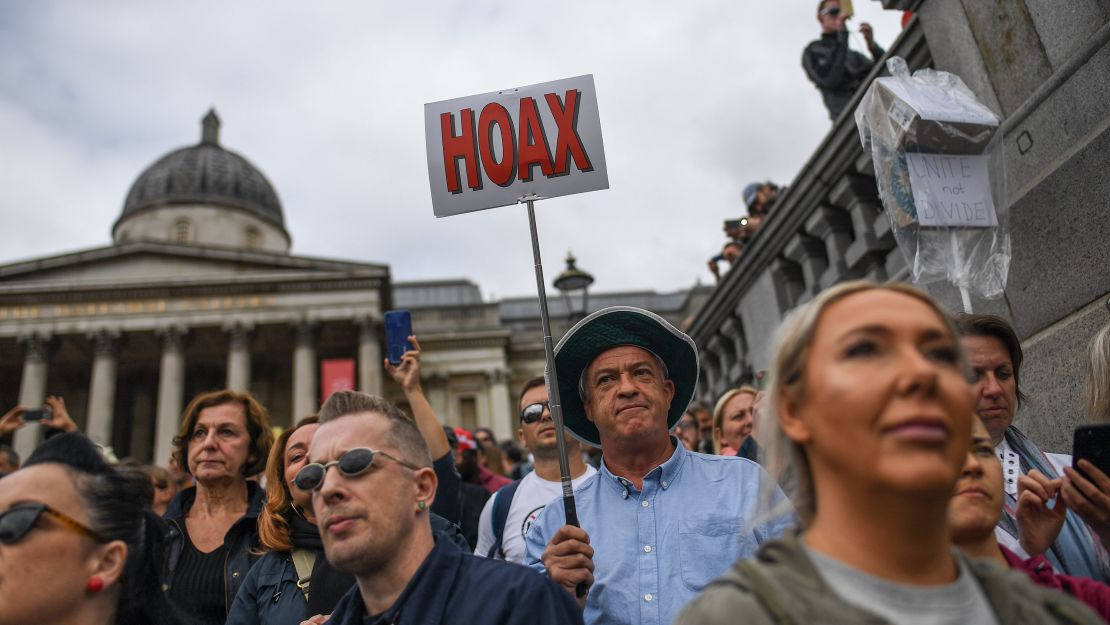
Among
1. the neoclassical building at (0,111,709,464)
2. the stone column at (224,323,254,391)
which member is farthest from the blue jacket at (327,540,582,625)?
the stone column at (224,323,254,391)

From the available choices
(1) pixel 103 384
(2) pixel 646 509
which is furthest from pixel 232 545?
(1) pixel 103 384

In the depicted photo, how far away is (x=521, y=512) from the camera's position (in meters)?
4.96

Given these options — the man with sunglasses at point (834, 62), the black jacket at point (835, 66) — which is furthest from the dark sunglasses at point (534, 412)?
the black jacket at point (835, 66)

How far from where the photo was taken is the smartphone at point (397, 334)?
5047 millimetres

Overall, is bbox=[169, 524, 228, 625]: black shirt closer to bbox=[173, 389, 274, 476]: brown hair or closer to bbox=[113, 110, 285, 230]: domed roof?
bbox=[173, 389, 274, 476]: brown hair

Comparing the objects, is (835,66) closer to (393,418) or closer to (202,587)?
(393,418)

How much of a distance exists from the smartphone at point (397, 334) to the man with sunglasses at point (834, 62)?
6.41 m

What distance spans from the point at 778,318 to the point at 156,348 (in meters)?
33.1

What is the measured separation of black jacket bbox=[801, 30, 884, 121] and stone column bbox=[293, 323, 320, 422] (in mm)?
29256

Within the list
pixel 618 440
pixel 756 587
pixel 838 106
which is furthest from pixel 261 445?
pixel 838 106

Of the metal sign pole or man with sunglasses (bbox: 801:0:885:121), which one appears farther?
man with sunglasses (bbox: 801:0:885:121)

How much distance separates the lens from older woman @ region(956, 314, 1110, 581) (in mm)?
2889

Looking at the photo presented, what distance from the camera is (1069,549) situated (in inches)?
115

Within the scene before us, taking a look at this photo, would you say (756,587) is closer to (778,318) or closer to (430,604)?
(430,604)
